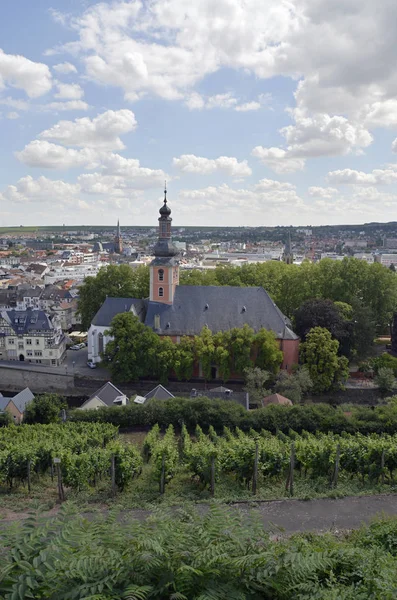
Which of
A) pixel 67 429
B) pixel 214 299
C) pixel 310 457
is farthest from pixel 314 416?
pixel 214 299

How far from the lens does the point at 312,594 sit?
22.9ft

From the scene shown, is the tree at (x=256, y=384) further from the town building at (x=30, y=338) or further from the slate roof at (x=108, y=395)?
the town building at (x=30, y=338)

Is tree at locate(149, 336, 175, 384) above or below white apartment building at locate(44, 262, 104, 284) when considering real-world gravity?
below

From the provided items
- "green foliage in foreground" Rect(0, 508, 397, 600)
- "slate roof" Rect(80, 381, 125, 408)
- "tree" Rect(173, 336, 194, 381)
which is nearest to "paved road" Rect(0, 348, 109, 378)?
"tree" Rect(173, 336, 194, 381)

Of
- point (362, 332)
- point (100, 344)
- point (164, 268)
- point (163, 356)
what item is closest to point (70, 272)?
point (100, 344)

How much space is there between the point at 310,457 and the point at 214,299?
2495cm

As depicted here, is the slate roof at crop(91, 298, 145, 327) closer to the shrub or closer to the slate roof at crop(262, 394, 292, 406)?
the slate roof at crop(262, 394, 292, 406)

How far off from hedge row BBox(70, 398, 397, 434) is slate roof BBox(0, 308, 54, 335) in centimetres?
2097

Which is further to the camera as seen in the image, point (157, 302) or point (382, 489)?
point (157, 302)

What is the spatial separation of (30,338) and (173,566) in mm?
45987

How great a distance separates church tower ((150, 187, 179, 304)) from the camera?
45.4 meters

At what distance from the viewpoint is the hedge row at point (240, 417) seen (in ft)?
88.4

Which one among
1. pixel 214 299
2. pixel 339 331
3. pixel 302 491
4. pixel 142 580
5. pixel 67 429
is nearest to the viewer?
pixel 142 580

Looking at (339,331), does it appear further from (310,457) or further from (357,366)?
(310,457)
